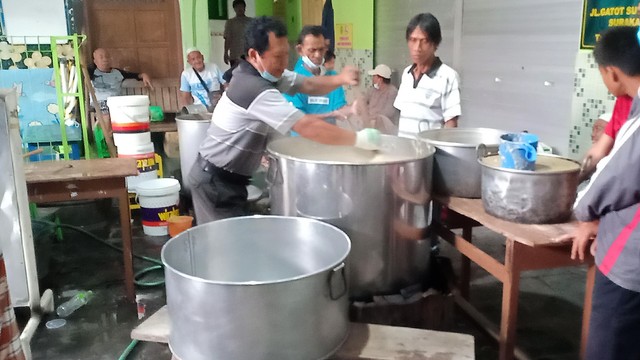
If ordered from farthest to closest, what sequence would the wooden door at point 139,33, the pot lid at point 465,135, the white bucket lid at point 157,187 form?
the wooden door at point 139,33
the white bucket lid at point 157,187
the pot lid at point 465,135

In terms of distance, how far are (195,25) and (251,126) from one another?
5.55m

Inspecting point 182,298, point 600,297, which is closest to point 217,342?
point 182,298

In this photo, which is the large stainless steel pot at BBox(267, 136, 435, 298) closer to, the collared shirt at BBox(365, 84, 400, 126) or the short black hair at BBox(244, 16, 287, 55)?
the short black hair at BBox(244, 16, 287, 55)

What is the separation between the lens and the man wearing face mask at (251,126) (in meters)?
2.28

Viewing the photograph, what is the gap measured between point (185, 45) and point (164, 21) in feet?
1.52

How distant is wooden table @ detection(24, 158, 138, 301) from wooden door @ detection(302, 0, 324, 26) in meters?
5.75

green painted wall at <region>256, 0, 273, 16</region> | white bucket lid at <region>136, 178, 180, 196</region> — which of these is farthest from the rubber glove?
green painted wall at <region>256, 0, 273, 16</region>

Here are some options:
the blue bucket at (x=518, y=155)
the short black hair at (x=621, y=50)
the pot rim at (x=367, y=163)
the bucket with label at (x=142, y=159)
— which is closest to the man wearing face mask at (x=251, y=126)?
the pot rim at (x=367, y=163)

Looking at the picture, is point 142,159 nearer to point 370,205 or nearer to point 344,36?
point 370,205

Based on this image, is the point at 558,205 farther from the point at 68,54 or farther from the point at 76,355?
the point at 68,54

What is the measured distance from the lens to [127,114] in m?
4.61

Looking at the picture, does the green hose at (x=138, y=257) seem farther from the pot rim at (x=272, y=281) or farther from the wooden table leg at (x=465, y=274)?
the wooden table leg at (x=465, y=274)

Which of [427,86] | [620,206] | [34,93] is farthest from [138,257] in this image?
[620,206]

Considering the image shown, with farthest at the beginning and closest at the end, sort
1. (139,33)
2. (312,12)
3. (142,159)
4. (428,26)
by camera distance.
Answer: (312,12) < (139,33) < (142,159) < (428,26)
